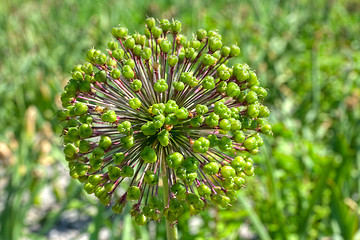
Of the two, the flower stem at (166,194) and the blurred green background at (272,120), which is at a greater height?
the blurred green background at (272,120)

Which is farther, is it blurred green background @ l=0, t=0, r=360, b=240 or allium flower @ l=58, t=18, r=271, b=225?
blurred green background @ l=0, t=0, r=360, b=240

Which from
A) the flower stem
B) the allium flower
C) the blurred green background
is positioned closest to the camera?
the allium flower

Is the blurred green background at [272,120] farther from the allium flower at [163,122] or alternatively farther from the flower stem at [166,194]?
the allium flower at [163,122]

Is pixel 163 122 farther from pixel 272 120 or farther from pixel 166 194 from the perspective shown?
pixel 272 120

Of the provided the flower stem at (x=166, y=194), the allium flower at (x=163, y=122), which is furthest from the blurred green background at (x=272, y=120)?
the allium flower at (x=163, y=122)

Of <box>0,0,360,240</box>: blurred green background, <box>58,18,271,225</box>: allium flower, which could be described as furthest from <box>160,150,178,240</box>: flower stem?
<box>0,0,360,240</box>: blurred green background

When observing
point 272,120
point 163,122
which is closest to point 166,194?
point 163,122

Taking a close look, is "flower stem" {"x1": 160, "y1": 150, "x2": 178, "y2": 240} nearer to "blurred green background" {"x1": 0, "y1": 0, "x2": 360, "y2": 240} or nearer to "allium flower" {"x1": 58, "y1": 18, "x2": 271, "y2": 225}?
"allium flower" {"x1": 58, "y1": 18, "x2": 271, "y2": 225}
